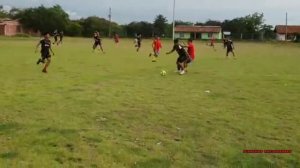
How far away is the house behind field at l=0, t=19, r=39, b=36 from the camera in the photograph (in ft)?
331

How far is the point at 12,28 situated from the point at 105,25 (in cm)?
2126

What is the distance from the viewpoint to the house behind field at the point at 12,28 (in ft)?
331

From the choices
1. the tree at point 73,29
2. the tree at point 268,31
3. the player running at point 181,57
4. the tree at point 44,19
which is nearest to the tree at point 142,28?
the tree at point 73,29

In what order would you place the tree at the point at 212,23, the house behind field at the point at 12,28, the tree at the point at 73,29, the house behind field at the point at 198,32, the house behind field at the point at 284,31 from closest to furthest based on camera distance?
the house behind field at the point at 12,28 → the tree at the point at 73,29 → the house behind field at the point at 284,31 → the house behind field at the point at 198,32 → the tree at the point at 212,23

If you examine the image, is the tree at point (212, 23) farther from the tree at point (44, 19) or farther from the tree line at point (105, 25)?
the tree at point (44, 19)

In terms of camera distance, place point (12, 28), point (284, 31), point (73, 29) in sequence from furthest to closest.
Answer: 1. point (284, 31)
2. point (12, 28)
3. point (73, 29)

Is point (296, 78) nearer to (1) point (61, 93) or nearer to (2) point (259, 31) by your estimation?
(1) point (61, 93)

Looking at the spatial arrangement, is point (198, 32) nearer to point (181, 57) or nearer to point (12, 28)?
point (12, 28)

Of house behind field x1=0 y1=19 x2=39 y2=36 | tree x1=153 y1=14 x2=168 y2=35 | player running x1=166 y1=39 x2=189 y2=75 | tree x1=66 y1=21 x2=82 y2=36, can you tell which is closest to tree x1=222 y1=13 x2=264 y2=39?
tree x1=153 y1=14 x2=168 y2=35

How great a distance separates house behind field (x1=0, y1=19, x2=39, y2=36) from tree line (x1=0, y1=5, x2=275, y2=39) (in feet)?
5.53

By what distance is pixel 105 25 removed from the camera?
363 feet

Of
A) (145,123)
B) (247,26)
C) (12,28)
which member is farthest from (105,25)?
(145,123)

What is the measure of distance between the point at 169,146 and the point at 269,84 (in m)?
9.32

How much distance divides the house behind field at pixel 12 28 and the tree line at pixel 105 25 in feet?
5.53
